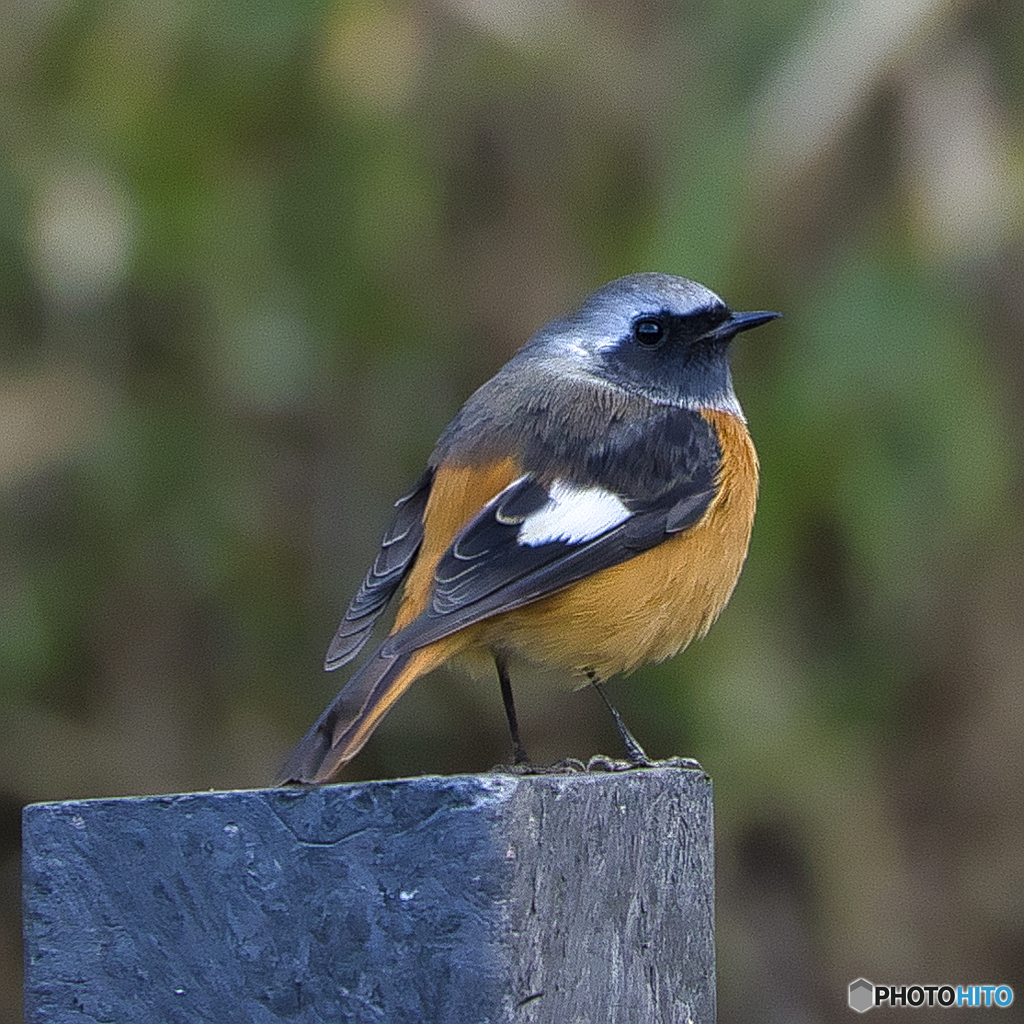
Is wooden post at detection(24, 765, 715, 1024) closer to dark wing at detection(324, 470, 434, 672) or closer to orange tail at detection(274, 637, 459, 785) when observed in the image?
orange tail at detection(274, 637, 459, 785)

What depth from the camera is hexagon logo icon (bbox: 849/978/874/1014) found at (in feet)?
17.3

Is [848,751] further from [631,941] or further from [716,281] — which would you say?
[631,941]

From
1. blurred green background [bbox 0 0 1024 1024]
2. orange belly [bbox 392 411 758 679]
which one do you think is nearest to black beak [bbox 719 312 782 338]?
blurred green background [bbox 0 0 1024 1024]

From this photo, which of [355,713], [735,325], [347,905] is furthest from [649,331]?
[347,905]

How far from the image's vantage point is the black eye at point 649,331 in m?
4.38

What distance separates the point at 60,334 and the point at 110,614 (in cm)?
93

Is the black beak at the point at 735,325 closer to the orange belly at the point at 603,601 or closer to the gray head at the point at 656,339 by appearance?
the gray head at the point at 656,339

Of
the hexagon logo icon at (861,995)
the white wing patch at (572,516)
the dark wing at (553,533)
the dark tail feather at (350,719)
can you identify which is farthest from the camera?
the hexagon logo icon at (861,995)

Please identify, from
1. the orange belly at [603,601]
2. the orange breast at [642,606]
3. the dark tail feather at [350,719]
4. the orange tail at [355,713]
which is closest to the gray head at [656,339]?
the orange breast at [642,606]

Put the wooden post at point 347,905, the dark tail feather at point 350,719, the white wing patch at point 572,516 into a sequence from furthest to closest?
the white wing patch at point 572,516, the dark tail feather at point 350,719, the wooden post at point 347,905

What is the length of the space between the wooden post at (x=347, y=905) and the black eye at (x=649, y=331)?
2.00 m

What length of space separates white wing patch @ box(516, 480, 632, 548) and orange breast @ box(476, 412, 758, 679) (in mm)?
105

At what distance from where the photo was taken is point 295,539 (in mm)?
5785

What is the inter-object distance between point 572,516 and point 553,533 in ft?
0.26
